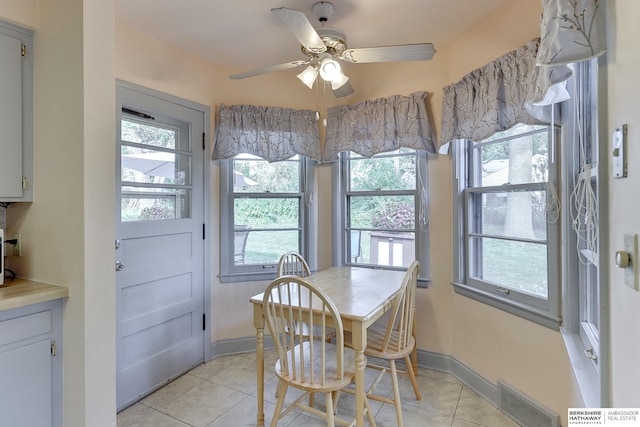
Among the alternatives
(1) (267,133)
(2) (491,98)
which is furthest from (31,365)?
(2) (491,98)

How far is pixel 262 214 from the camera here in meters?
3.20

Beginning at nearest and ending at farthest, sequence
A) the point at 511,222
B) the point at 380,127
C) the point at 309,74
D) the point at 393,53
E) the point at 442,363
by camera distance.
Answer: the point at 393,53 < the point at 309,74 < the point at 511,222 < the point at 442,363 < the point at 380,127

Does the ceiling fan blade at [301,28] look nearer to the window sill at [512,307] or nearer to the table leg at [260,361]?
the table leg at [260,361]

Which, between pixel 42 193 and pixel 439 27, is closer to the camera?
pixel 42 193

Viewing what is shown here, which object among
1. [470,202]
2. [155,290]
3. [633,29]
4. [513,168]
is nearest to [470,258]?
[470,202]

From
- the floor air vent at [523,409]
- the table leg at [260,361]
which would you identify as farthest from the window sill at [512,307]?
the table leg at [260,361]

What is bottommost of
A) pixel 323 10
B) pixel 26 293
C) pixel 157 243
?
pixel 26 293

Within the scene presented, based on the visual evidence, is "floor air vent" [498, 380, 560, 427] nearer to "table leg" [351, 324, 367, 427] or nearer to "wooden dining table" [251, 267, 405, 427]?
"wooden dining table" [251, 267, 405, 427]

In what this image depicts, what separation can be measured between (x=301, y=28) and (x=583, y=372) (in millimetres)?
1971

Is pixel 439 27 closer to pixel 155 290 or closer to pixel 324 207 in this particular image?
pixel 324 207

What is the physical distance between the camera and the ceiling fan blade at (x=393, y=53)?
1.79m

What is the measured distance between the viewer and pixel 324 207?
3293 mm

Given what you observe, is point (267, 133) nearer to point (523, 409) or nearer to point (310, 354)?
point (310, 354)

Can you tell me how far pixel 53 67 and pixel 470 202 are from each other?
267 cm
